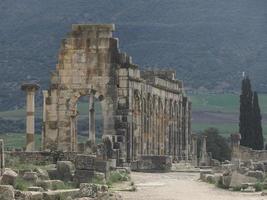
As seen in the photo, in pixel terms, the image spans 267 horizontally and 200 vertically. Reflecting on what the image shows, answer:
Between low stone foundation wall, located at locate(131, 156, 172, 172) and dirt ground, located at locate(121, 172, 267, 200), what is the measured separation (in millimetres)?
8394

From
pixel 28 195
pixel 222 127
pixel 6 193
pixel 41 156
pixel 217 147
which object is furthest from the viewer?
pixel 222 127

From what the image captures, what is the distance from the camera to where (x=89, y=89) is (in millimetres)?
57250

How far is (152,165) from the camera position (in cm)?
5059

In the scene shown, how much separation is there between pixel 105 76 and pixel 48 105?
10.5 feet

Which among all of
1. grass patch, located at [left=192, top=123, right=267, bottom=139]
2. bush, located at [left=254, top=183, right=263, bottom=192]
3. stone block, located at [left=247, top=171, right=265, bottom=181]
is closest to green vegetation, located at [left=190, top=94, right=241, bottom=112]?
grass patch, located at [left=192, top=123, right=267, bottom=139]

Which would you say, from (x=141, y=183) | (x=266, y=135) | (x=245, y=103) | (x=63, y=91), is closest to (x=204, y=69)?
(x=266, y=135)

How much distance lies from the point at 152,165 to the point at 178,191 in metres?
16.5

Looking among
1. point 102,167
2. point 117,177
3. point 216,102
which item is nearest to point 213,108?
point 216,102

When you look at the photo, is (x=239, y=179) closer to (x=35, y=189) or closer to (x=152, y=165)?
(x=35, y=189)

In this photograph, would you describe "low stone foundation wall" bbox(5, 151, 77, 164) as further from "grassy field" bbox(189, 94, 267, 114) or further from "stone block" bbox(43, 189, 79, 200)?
"grassy field" bbox(189, 94, 267, 114)

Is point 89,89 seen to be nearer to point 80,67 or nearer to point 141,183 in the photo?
point 80,67

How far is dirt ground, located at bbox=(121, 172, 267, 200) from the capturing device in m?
31.2

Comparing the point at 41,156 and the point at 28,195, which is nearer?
the point at 28,195

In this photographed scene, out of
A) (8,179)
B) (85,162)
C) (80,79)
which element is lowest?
(8,179)
